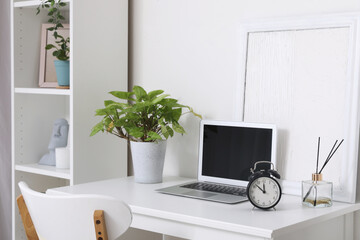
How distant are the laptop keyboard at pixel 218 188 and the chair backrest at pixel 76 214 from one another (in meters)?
0.54

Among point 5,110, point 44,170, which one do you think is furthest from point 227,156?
point 5,110

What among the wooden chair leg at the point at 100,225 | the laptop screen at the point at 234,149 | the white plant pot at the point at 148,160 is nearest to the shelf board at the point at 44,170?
the white plant pot at the point at 148,160

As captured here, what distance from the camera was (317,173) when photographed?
5.98 feet

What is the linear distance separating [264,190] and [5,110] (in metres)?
1.54

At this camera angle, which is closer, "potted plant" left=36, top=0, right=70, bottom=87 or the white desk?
the white desk

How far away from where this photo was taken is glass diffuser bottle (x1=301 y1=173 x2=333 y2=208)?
5.87ft

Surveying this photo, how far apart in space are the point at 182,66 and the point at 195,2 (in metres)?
0.27

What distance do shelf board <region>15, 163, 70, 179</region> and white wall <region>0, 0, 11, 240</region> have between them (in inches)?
9.4

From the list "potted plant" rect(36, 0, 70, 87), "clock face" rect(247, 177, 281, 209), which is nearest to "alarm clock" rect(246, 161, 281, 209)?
"clock face" rect(247, 177, 281, 209)

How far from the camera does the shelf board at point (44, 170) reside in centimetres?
238

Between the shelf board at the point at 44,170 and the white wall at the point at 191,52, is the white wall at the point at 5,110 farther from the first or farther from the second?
the white wall at the point at 191,52

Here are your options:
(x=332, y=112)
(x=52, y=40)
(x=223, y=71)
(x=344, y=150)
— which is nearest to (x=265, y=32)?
(x=223, y=71)

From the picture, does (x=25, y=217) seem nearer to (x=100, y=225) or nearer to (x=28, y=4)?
(x=100, y=225)

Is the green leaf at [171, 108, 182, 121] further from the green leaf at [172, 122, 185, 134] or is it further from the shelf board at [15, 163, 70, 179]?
the shelf board at [15, 163, 70, 179]
